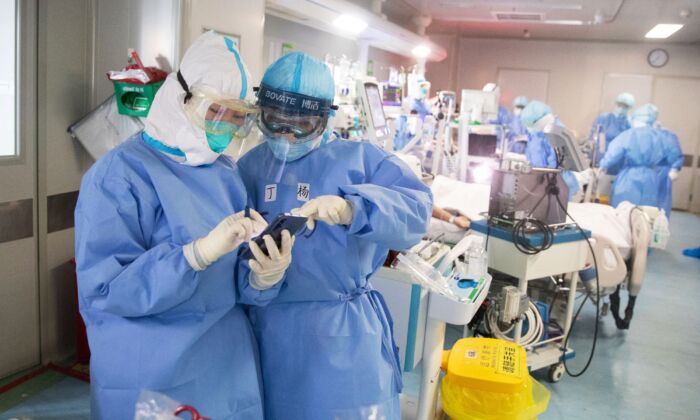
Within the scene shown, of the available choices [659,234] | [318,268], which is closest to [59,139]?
[318,268]

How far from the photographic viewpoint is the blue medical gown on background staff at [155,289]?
4.25 ft

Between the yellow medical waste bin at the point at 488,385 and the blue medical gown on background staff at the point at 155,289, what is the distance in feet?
4.13

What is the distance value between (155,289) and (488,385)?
1.69 m

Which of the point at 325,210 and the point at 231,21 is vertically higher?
the point at 231,21

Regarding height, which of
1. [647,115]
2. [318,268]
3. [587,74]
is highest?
[587,74]

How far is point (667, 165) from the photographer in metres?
6.73

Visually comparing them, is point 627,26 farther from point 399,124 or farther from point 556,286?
point 556,286

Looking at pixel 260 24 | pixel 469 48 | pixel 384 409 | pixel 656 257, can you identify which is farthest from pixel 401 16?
pixel 384 409

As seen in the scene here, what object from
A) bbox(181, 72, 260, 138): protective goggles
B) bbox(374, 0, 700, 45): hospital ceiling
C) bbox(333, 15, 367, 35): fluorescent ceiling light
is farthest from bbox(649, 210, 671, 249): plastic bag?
bbox(181, 72, 260, 138): protective goggles

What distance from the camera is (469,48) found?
1095 centimetres

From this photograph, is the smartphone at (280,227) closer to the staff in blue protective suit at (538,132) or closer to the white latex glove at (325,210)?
the white latex glove at (325,210)

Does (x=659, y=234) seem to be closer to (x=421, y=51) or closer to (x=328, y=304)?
(x=328, y=304)

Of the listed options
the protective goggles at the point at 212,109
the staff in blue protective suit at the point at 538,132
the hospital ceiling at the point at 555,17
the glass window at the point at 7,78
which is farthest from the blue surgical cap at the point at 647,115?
the protective goggles at the point at 212,109

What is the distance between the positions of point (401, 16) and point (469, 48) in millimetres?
2235
